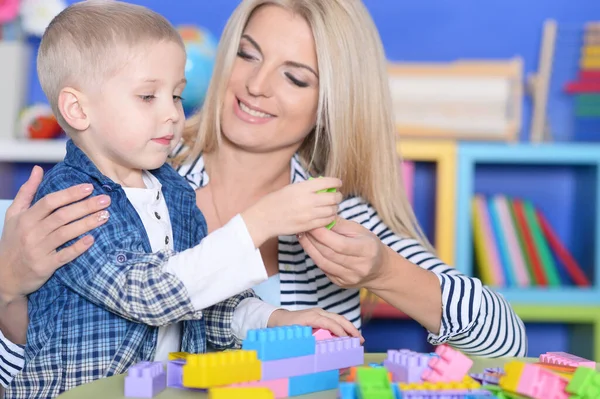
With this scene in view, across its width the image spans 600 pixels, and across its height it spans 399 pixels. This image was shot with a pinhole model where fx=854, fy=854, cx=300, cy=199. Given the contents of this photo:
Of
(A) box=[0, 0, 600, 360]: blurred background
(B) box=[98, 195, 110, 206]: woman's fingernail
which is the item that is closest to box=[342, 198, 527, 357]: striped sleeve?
(B) box=[98, 195, 110, 206]: woman's fingernail

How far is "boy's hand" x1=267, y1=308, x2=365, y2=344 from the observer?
4.06 feet

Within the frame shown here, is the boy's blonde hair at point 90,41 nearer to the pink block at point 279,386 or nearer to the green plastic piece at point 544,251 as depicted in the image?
the pink block at point 279,386

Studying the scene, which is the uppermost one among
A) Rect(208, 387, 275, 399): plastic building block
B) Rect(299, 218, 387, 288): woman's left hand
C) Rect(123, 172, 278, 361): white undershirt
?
Rect(299, 218, 387, 288): woman's left hand

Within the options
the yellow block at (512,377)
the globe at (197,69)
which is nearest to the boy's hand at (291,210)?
the yellow block at (512,377)

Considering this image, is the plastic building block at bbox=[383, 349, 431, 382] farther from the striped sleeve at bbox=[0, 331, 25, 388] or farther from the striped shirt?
the striped sleeve at bbox=[0, 331, 25, 388]

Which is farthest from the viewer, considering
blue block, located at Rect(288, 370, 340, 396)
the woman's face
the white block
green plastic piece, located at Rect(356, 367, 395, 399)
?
the white block

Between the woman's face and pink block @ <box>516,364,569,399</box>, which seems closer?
pink block @ <box>516,364,569,399</box>

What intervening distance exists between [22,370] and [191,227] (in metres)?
0.36

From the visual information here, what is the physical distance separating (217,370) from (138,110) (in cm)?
47

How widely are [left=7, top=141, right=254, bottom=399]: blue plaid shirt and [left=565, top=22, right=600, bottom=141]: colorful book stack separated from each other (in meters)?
1.81

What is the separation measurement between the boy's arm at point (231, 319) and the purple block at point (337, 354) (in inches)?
10.8

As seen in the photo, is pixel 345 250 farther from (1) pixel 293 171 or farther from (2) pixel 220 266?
(1) pixel 293 171

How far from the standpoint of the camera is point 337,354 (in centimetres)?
107

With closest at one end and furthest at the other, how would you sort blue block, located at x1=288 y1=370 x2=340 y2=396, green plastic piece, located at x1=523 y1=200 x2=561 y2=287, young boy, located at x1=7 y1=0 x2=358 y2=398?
blue block, located at x1=288 y1=370 x2=340 y2=396
young boy, located at x1=7 y1=0 x2=358 y2=398
green plastic piece, located at x1=523 y1=200 x2=561 y2=287
